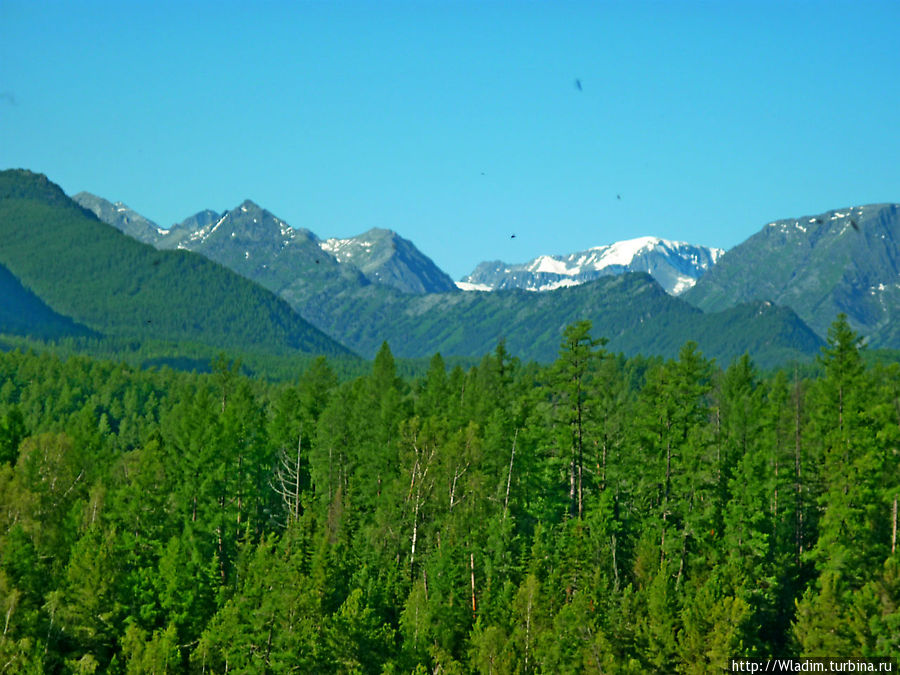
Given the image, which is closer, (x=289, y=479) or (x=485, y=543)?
(x=485, y=543)

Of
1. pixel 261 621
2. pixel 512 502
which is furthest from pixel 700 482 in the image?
pixel 261 621

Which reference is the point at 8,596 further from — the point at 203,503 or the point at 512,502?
the point at 512,502

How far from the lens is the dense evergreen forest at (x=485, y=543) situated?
2377 inches

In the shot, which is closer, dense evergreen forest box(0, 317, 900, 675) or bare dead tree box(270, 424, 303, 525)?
dense evergreen forest box(0, 317, 900, 675)

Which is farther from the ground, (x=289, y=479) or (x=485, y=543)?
(x=289, y=479)

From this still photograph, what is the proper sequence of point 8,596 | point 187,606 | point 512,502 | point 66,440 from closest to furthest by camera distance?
point 8,596
point 187,606
point 512,502
point 66,440

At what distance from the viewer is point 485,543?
72.2m

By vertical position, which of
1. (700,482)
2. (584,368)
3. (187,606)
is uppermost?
(584,368)

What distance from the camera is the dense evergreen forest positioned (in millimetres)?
60375

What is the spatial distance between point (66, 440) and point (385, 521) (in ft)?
84.0

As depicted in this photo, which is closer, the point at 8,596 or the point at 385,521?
the point at 8,596

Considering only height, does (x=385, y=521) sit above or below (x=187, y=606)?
above

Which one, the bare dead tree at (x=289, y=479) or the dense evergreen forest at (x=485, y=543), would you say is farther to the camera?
the bare dead tree at (x=289, y=479)

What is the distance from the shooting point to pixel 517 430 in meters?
76.0
